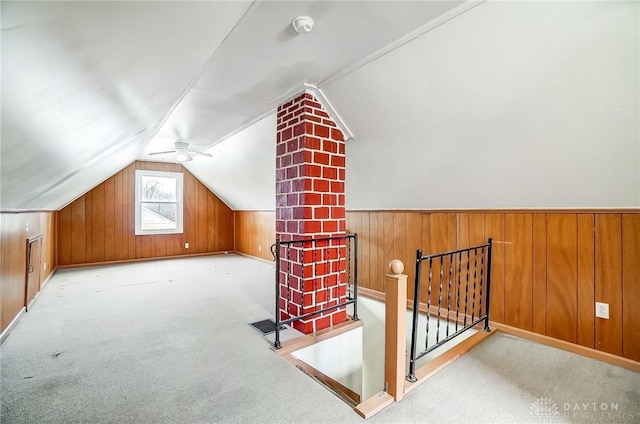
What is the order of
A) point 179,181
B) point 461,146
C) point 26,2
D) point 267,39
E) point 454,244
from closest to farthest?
point 26,2
point 267,39
point 461,146
point 454,244
point 179,181

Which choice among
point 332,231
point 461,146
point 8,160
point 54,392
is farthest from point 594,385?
point 8,160

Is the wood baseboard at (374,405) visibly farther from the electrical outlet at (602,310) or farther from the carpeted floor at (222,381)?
the electrical outlet at (602,310)

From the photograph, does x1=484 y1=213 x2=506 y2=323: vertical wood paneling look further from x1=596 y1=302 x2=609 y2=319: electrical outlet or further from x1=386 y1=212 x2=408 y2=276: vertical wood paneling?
x1=386 y1=212 x2=408 y2=276: vertical wood paneling

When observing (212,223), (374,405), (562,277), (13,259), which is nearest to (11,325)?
(13,259)

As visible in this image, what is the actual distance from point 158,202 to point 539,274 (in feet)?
21.5

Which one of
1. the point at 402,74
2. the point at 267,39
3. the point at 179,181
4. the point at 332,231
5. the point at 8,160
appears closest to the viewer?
the point at 8,160

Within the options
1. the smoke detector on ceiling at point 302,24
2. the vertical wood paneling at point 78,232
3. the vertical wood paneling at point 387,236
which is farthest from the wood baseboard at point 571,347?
the vertical wood paneling at point 78,232

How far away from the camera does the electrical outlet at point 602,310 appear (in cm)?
202

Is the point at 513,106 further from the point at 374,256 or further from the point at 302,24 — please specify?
the point at 374,256

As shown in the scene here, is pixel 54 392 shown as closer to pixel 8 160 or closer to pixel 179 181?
pixel 8 160

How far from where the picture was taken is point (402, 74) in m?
1.96

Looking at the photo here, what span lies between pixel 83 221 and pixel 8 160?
465 cm

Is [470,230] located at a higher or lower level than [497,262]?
higher

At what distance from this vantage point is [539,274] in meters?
2.31
